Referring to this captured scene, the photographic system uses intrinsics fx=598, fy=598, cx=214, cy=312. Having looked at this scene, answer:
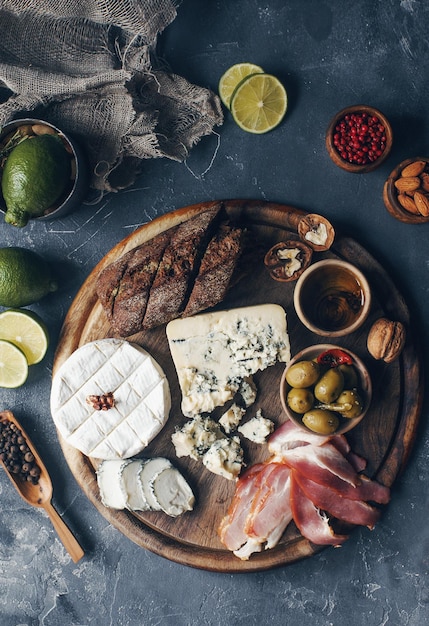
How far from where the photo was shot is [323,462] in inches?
107

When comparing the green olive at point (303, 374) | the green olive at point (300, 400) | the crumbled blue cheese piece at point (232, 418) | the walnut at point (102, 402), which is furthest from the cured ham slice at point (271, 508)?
the walnut at point (102, 402)

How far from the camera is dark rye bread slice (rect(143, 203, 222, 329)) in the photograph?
2670 mm

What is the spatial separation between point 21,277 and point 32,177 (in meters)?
0.47

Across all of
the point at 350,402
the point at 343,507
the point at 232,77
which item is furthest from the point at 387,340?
the point at 232,77

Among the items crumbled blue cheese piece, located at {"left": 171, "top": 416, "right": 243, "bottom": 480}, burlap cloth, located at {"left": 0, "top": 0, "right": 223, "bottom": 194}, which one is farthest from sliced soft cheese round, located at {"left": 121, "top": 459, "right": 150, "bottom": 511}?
burlap cloth, located at {"left": 0, "top": 0, "right": 223, "bottom": 194}

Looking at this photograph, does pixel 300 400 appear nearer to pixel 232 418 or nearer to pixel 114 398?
pixel 232 418

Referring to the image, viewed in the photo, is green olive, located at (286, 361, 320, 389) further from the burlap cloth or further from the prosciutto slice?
the burlap cloth

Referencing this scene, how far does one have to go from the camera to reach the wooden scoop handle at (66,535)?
298 cm

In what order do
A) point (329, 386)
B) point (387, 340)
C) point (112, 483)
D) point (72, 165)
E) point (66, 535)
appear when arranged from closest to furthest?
point (329, 386) < point (387, 340) < point (72, 165) < point (112, 483) < point (66, 535)

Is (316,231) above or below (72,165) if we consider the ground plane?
below

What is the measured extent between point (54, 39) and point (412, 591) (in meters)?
3.11

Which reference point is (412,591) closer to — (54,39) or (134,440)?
(134,440)

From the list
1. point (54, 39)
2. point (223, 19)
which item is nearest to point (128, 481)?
point (54, 39)

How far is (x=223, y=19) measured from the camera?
2.94 metres
